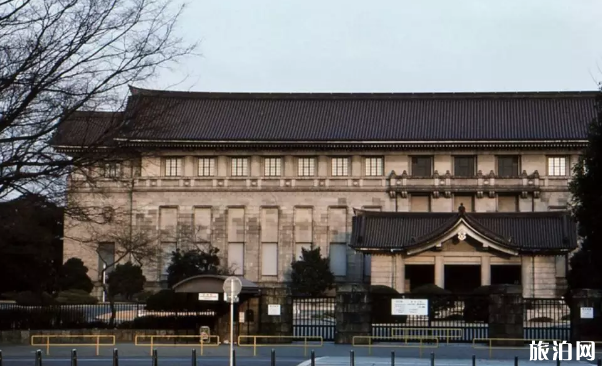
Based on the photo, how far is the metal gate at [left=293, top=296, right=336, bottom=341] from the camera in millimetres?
41812

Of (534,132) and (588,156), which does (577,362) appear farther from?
(534,132)

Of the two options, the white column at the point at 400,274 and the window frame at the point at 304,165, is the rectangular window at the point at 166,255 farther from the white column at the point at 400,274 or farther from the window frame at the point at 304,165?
the white column at the point at 400,274

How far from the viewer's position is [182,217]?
255 feet

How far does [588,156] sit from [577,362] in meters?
14.0

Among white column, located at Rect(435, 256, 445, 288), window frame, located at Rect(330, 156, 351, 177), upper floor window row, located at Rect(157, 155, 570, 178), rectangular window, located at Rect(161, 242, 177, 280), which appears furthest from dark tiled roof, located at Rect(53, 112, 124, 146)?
upper floor window row, located at Rect(157, 155, 570, 178)

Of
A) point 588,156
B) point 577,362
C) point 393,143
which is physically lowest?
point 577,362

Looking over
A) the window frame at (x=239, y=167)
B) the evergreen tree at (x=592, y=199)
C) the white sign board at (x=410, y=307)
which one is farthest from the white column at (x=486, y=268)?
the window frame at (x=239, y=167)

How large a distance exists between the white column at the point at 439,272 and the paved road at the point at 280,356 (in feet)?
68.3

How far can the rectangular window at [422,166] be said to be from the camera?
76750mm

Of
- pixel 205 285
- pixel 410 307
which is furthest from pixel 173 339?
pixel 410 307

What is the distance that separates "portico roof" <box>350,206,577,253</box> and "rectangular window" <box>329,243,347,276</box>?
42.4ft

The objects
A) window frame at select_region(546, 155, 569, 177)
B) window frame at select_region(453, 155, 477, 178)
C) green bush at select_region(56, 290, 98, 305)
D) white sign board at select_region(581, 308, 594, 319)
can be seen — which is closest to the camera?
white sign board at select_region(581, 308, 594, 319)

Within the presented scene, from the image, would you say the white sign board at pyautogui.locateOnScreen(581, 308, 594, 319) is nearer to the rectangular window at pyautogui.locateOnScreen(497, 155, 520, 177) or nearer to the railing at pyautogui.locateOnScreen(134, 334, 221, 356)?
the railing at pyautogui.locateOnScreen(134, 334, 221, 356)

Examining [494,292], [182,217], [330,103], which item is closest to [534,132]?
[330,103]
